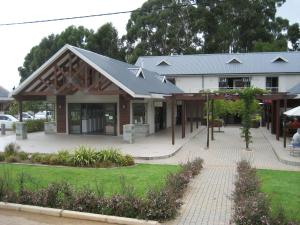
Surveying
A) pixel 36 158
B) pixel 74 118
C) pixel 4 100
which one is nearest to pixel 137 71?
pixel 74 118

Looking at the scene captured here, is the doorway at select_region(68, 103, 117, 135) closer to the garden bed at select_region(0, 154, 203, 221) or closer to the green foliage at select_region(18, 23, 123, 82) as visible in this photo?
the garden bed at select_region(0, 154, 203, 221)

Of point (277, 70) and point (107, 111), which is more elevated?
point (277, 70)

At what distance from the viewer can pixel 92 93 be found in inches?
869

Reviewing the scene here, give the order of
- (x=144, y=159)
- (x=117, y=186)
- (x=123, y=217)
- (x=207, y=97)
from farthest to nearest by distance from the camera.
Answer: (x=207, y=97) < (x=144, y=159) < (x=117, y=186) < (x=123, y=217)

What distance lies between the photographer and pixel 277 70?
1540 inches

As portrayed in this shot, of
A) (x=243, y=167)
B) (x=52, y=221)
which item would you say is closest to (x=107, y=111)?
(x=243, y=167)

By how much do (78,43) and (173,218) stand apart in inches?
2121

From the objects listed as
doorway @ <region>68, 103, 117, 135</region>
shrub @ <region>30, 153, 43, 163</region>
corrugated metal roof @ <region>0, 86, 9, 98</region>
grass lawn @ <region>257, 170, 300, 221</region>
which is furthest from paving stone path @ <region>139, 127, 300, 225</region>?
corrugated metal roof @ <region>0, 86, 9, 98</region>

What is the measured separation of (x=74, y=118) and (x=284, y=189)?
18.7m

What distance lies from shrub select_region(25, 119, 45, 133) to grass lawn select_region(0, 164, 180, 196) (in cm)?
1629

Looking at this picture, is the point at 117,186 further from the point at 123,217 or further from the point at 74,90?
the point at 74,90

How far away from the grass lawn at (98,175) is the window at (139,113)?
11370 millimetres

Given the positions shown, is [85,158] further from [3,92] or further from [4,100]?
[3,92]

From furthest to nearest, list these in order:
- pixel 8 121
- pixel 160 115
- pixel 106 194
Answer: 1. pixel 8 121
2. pixel 160 115
3. pixel 106 194
